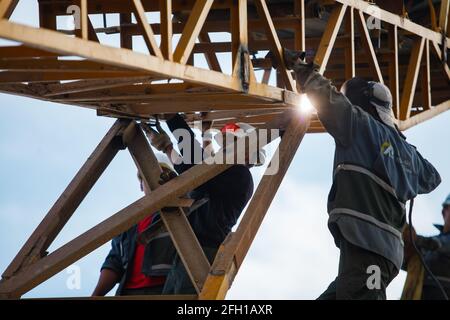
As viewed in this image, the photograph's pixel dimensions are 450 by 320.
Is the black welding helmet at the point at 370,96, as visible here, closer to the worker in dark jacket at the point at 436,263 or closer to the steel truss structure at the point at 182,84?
the steel truss structure at the point at 182,84

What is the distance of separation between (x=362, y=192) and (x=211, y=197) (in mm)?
1862

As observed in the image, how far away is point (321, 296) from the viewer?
943 cm

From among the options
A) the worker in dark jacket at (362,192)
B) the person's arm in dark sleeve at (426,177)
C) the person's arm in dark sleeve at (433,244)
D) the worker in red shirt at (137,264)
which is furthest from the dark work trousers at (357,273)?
the worker in red shirt at (137,264)

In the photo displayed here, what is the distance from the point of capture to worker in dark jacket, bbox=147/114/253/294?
1062cm

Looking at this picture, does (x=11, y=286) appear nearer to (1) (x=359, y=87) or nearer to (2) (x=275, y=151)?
(2) (x=275, y=151)

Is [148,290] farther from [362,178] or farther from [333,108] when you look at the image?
[333,108]

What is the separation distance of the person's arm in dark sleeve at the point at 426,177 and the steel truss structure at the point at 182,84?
3.36 feet

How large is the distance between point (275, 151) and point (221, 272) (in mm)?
1255

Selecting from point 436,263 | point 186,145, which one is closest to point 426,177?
point 436,263

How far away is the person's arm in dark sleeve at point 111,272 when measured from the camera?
11531 mm

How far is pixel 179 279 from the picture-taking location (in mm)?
10484

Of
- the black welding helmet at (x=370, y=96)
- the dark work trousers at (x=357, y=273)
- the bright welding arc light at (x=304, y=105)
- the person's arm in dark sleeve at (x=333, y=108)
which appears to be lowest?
the dark work trousers at (x=357, y=273)

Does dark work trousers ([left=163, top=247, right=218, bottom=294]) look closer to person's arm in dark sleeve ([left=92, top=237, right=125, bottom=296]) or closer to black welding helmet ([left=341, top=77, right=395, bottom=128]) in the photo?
person's arm in dark sleeve ([left=92, top=237, right=125, bottom=296])

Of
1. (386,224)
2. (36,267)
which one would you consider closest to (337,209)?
(386,224)
